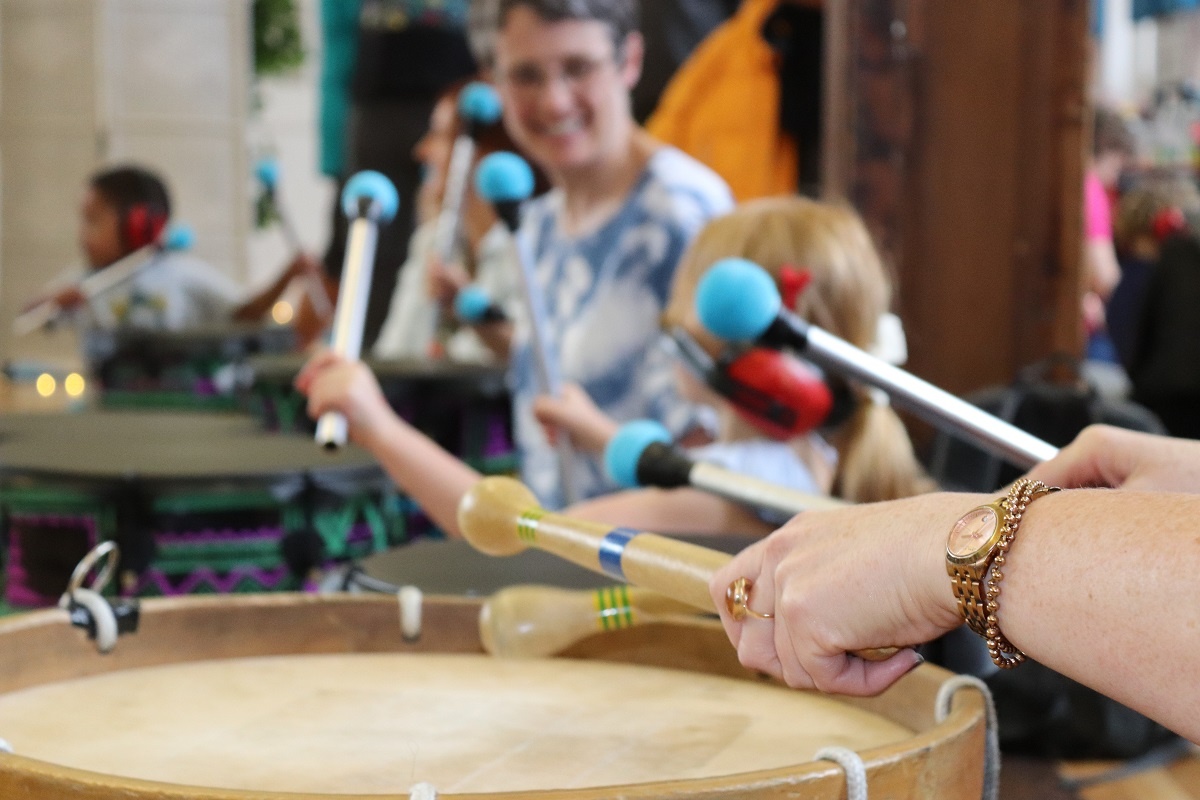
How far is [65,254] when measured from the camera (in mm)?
6203

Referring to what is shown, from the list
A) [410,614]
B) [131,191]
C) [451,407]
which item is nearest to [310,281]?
[131,191]

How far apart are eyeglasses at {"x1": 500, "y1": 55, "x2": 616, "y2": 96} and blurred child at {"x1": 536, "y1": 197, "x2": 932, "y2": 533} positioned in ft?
1.87

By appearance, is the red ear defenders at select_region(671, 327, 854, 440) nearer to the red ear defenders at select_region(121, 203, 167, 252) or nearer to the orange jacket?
the orange jacket

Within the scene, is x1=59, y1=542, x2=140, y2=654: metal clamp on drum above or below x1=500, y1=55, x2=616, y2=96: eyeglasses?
below

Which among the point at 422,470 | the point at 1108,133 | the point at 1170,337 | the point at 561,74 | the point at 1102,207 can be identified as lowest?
the point at 1170,337

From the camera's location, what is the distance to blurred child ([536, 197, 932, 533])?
1442 mm

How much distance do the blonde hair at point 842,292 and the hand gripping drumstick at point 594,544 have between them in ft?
2.14

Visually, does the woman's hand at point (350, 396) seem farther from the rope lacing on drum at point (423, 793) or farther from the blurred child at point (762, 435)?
the rope lacing on drum at point (423, 793)

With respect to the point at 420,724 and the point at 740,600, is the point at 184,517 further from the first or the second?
the point at 740,600

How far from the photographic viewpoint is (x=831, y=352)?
97 centimetres

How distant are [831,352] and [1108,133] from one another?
4311mm

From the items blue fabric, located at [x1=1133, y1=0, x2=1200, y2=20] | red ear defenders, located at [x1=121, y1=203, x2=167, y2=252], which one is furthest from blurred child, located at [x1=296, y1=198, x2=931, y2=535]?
blue fabric, located at [x1=1133, y1=0, x2=1200, y2=20]

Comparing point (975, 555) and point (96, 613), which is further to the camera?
point (96, 613)

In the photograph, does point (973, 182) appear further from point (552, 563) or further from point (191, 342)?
point (191, 342)
